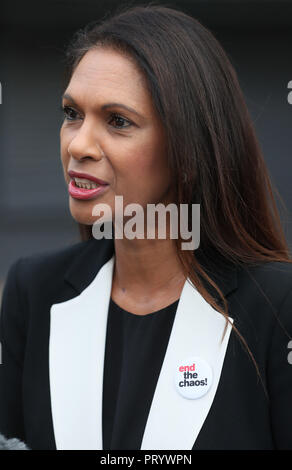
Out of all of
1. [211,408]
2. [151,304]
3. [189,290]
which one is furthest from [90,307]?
[211,408]

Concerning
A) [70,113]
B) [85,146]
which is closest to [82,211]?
[85,146]

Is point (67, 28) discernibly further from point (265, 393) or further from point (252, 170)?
point (265, 393)

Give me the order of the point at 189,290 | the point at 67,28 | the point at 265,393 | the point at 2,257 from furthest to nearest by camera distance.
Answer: the point at 2,257, the point at 67,28, the point at 189,290, the point at 265,393

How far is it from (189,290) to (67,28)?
496 centimetres

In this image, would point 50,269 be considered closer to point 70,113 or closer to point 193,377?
point 70,113

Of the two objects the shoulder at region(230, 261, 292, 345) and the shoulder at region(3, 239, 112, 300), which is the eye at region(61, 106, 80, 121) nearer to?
the shoulder at region(3, 239, 112, 300)

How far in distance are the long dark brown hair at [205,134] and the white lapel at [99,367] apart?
0.24ft

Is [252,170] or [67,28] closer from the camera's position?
[252,170]

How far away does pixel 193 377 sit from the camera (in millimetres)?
Answer: 1781

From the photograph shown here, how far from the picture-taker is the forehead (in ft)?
5.87

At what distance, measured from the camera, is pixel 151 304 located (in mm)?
1978

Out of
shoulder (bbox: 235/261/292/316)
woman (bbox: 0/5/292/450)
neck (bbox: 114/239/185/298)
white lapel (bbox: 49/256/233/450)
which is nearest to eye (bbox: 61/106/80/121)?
woman (bbox: 0/5/292/450)

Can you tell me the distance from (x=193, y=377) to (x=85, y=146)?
62 centimetres

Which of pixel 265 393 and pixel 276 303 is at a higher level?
pixel 276 303
